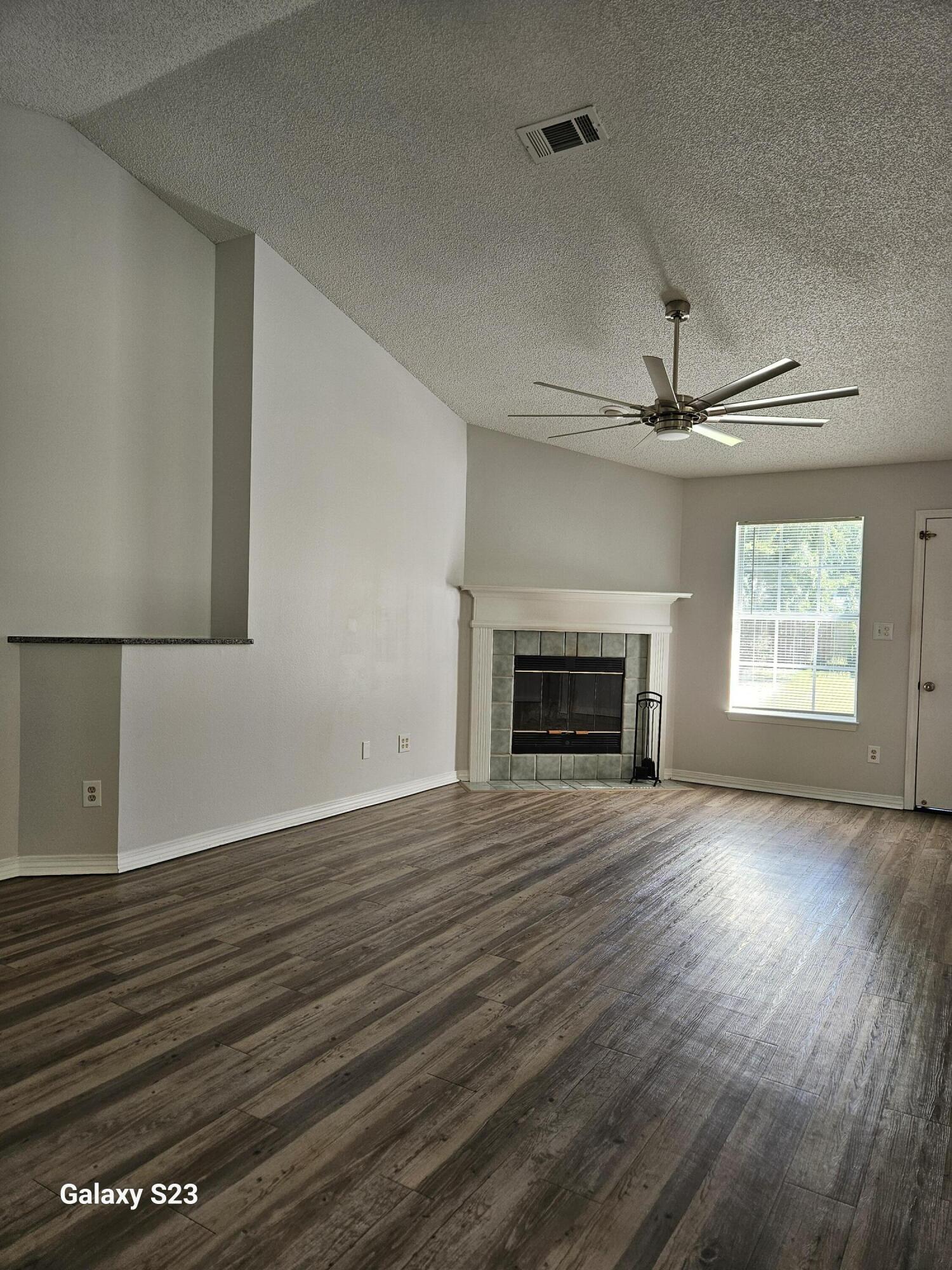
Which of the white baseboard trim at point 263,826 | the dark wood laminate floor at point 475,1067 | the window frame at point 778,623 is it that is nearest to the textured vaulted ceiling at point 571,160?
the window frame at point 778,623

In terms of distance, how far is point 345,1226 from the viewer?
1.61 meters

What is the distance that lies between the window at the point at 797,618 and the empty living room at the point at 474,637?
35 mm

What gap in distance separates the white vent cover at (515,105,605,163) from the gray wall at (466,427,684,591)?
3.45 metres

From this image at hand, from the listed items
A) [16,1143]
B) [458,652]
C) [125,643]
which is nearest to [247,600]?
[125,643]

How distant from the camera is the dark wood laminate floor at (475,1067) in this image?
1.62 metres

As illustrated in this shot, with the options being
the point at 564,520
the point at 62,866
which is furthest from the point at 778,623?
the point at 62,866

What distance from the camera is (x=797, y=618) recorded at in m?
6.48

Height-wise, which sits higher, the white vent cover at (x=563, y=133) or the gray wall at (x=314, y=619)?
the white vent cover at (x=563, y=133)

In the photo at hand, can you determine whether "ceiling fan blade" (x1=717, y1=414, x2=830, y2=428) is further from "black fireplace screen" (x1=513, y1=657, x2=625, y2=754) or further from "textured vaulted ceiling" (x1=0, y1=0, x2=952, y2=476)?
"black fireplace screen" (x1=513, y1=657, x2=625, y2=754)

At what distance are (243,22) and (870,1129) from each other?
3.94m

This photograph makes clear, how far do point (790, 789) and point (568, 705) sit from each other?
1850 millimetres

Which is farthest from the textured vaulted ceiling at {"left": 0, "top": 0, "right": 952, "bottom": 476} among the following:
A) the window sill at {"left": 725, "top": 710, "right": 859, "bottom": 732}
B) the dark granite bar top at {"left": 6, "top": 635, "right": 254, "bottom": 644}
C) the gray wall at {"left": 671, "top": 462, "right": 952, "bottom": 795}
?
the window sill at {"left": 725, "top": 710, "right": 859, "bottom": 732}

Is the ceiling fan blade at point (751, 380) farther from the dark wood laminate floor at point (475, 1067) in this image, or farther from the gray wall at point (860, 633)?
the gray wall at point (860, 633)

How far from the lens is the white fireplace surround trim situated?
6418mm
